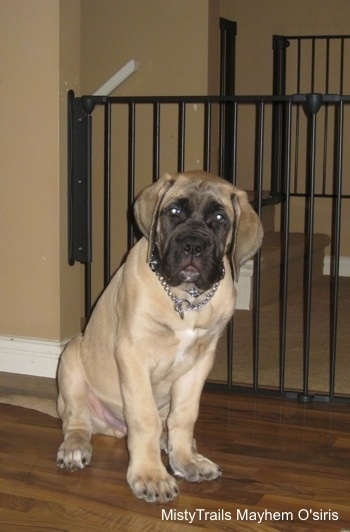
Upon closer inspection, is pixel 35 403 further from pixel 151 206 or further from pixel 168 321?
pixel 151 206

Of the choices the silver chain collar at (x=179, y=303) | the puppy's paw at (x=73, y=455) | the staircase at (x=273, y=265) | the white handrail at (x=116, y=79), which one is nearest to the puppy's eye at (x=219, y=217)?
the silver chain collar at (x=179, y=303)

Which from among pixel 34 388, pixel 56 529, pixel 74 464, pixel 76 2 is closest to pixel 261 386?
pixel 34 388

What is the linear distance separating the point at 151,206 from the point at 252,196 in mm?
3521

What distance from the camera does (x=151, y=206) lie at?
9.36ft

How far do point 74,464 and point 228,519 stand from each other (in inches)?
25.5

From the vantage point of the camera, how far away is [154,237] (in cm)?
279

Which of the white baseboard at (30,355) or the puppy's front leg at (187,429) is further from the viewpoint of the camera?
the white baseboard at (30,355)

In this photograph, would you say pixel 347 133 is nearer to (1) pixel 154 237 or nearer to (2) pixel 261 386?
(2) pixel 261 386

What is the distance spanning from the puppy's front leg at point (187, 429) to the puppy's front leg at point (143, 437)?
151 mm

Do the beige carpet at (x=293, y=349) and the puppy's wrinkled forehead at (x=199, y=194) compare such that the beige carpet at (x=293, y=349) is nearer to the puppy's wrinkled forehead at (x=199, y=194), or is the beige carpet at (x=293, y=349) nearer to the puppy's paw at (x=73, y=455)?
the puppy's paw at (x=73, y=455)

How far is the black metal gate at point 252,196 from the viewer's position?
3932 millimetres

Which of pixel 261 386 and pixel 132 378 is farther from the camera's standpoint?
pixel 261 386

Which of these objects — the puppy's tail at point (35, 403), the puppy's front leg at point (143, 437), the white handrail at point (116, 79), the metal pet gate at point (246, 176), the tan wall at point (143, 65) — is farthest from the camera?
the tan wall at point (143, 65)

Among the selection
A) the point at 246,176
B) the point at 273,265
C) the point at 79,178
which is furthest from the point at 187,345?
the point at 246,176
